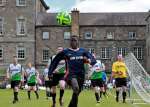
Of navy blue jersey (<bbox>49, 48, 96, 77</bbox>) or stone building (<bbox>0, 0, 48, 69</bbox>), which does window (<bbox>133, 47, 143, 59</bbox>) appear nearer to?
stone building (<bbox>0, 0, 48, 69</bbox>)

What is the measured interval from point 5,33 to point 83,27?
12878 mm

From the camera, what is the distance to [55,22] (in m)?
88.4

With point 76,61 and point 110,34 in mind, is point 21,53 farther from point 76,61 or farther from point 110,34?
point 76,61

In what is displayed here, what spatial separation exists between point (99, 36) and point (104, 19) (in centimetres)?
360

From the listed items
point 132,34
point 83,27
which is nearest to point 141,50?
point 132,34

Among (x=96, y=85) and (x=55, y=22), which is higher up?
(x=55, y=22)

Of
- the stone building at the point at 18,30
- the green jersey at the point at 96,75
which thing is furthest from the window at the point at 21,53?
the green jersey at the point at 96,75

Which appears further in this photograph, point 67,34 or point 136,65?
point 67,34

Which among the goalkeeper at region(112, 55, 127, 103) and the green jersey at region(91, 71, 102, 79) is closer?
the goalkeeper at region(112, 55, 127, 103)

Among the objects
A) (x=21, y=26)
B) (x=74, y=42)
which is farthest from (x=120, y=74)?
(x=21, y=26)

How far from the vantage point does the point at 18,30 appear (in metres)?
85.6

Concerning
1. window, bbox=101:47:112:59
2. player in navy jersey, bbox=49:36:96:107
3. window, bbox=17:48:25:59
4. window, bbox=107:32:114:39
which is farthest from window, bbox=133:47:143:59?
player in navy jersey, bbox=49:36:96:107

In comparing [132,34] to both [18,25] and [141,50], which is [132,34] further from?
[18,25]

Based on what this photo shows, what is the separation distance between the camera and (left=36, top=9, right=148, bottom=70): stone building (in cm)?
8694
